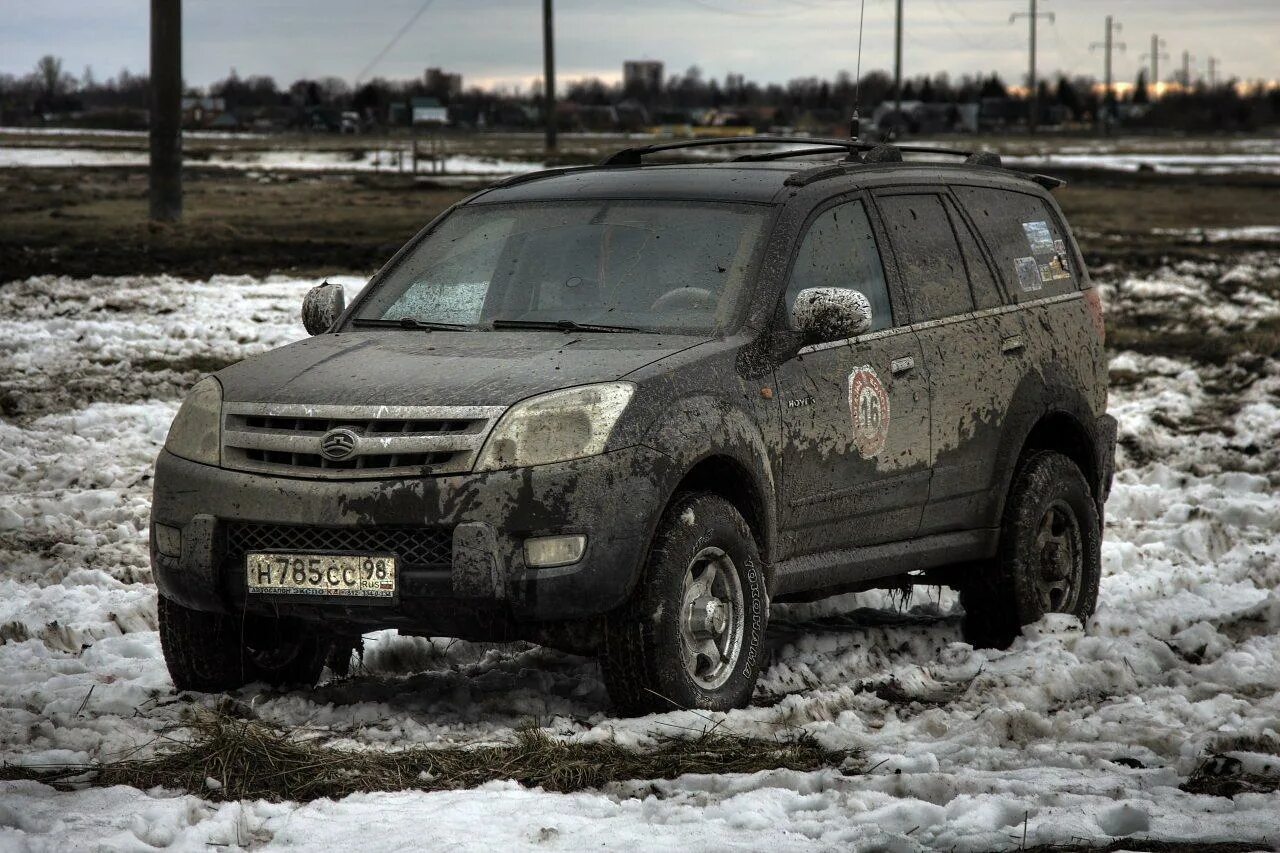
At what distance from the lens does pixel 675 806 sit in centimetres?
476

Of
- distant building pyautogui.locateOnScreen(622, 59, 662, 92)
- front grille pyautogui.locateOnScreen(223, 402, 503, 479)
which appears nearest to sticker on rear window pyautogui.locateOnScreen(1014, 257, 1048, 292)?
front grille pyautogui.locateOnScreen(223, 402, 503, 479)

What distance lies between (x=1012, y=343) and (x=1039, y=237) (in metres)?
0.79

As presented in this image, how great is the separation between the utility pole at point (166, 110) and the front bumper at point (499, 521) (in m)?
16.9

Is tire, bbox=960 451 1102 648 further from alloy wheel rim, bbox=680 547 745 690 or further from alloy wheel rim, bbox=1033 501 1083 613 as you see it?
alloy wheel rim, bbox=680 547 745 690

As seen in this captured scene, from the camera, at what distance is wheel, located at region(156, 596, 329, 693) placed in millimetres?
5922

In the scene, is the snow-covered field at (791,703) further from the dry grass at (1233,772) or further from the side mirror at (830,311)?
the side mirror at (830,311)

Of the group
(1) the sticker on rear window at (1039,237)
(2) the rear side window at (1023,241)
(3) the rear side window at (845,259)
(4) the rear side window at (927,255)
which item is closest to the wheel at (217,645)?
(3) the rear side window at (845,259)

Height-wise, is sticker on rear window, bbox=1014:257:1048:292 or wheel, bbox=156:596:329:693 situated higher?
sticker on rear window, bbox=1014:257:1048:292

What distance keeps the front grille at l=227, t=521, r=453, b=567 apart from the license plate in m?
0.02

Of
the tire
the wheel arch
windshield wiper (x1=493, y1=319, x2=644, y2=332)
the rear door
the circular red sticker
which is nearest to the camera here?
windshield wiper (x1=493, y1=319, x2=644, y2=332)

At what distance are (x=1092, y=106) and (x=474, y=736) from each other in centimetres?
15361

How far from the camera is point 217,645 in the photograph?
5949mm

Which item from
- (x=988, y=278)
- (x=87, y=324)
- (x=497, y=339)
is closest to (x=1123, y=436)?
(x=988, y=278)

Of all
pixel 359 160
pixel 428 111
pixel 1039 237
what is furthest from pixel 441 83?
pixel 1039 237
